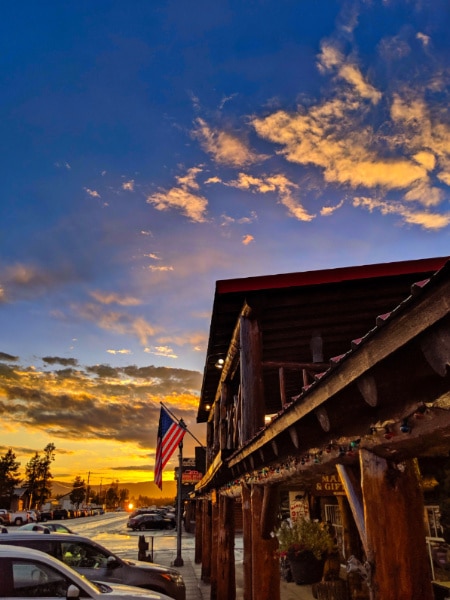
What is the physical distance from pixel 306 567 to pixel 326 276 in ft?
25.3

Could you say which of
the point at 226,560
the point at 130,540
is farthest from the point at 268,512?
the point at 130,540

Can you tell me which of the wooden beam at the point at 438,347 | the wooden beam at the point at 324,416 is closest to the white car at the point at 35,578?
the wooden beam at the point at 324,416

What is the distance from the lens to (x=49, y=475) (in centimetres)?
9450

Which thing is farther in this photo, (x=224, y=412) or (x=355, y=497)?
(x=224, y=412)

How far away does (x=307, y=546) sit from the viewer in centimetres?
1133

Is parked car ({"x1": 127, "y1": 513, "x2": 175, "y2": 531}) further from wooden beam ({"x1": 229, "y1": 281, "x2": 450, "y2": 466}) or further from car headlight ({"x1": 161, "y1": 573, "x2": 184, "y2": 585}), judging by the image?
wooden beam ({"x1": 229, "y1": 281, "x2": 450, "y2": 466})

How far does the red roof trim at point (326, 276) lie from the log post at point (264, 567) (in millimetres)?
4011

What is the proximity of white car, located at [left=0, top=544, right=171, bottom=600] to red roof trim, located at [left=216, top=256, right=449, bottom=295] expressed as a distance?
500 centimetres

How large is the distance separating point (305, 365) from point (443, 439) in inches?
229

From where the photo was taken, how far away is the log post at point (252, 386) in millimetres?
8359

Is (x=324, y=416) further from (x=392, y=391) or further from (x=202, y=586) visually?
(x=202, y=586)

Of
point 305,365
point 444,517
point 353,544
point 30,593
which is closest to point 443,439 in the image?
point 444,517

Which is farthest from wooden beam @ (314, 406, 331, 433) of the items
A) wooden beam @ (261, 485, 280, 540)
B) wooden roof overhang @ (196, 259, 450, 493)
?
wooden beam @ (261, 485, 280, 540)

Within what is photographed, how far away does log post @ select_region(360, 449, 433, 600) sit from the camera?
282cm
